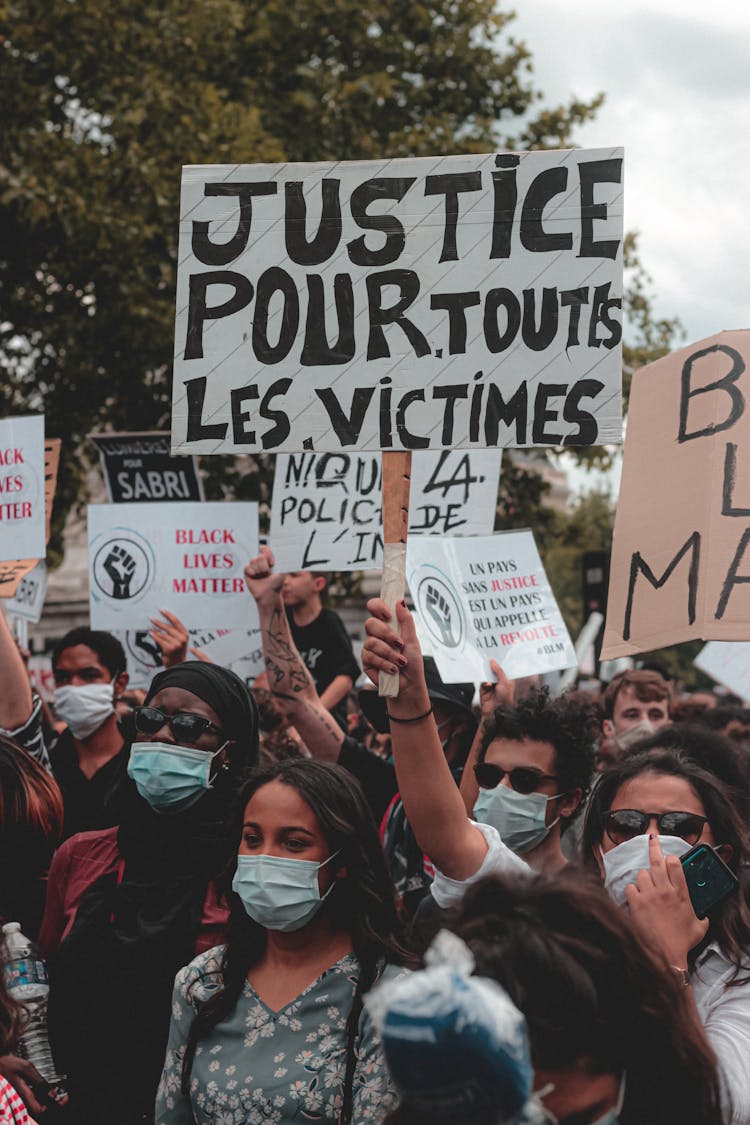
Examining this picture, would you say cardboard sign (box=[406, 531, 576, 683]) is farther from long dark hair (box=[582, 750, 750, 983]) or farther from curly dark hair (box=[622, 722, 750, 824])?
long dark hair (box=[582, 750, 750, 983])

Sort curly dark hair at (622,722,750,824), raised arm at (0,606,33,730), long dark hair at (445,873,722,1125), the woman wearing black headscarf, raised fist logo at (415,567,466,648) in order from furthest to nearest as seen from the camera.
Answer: raised fist logo at (415,567,466,648)
raised arm at (0,606,33,730)
curly dark hair at (622,722,750,824)
the woman wearing black headscarf
long dark hair at (445,873,722,1125)

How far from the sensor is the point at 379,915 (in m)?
2.90

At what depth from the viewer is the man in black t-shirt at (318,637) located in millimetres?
6453

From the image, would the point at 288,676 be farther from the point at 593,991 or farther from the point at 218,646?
the point at 593,991

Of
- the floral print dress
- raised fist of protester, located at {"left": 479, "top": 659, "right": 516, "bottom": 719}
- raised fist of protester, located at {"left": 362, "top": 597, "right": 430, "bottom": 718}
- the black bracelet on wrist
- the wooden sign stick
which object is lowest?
the floral print dress

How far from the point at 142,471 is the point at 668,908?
5730 mm

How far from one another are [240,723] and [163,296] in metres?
10.6

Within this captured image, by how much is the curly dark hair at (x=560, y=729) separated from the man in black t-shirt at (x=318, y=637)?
2.55m

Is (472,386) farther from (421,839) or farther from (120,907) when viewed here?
(120,907)

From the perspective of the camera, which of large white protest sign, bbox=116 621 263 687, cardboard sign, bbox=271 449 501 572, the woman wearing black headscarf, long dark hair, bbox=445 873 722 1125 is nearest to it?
long dark hair, bbox=445 873 722 1125

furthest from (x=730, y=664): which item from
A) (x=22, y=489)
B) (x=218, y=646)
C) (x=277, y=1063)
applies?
(x=277, y=1063)

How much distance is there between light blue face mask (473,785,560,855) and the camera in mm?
3654

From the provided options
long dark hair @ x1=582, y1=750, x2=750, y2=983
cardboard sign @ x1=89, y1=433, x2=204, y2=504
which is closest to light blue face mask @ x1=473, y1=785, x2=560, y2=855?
long dark hair @ x1=582, y1=750, x2=750, y2=983

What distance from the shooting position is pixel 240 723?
375 centimetres
